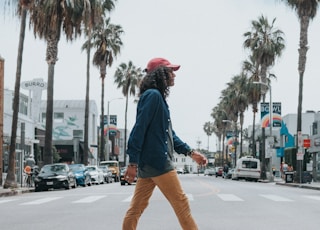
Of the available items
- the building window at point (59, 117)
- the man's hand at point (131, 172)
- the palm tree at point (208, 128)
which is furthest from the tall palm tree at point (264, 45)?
the palm tree at point (208, 128)

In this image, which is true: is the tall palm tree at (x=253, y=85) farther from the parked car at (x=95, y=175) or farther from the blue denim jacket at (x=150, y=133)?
the blue denim jacket at (x=150, y=133)

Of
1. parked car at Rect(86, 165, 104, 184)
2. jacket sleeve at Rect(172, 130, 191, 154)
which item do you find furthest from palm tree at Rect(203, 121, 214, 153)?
jacket sleeve at Rect(172, 130, 191, 154)

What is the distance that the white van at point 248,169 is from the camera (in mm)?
55062

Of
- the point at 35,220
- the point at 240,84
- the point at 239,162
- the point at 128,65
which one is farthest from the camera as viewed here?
the point at 128,65

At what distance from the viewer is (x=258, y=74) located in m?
59.7

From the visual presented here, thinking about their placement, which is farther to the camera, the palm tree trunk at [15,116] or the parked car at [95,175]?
the parked car at [95,175]

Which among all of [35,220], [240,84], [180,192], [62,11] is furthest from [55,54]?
[240,84]

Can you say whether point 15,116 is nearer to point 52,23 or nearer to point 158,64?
point 52,23

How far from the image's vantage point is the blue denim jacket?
581 centimetres

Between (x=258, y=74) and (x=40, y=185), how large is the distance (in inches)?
1377

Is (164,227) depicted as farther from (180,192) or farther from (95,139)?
(95,139)

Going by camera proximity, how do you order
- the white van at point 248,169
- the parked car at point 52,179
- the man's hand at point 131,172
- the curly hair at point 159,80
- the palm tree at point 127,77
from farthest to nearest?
the palm tree at point 127,77 < the white van at point 248,169 < the parked car at point 52,179 < the curly hair at point 159,80 < the man's hand at point 131,172

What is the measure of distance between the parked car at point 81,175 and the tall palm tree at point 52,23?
2.81 metres

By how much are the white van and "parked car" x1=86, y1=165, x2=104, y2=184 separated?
56.5ft
